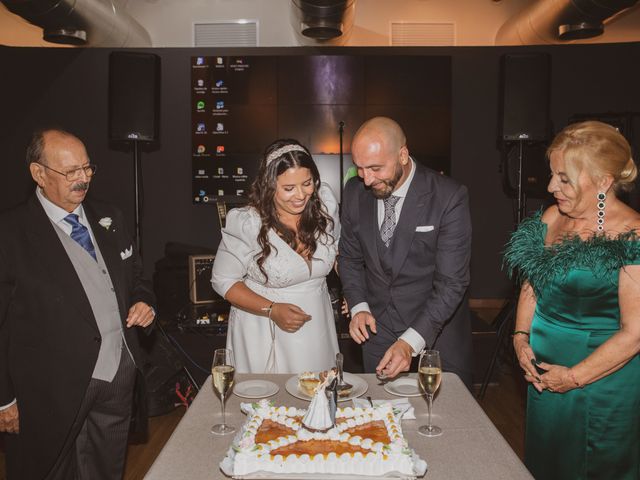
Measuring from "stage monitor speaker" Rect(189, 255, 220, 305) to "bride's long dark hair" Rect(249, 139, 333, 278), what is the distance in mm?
2427

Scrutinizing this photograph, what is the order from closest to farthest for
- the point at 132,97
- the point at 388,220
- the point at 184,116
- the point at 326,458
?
the point at 326,458, the point at 388,220, the point at 132,97, the point at 184,116

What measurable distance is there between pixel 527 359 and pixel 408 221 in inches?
28.6

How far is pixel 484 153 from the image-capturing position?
689cm

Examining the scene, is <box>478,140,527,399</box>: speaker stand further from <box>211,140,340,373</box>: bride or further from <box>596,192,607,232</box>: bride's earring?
<box>596,192,607,232</box>: bride's earring

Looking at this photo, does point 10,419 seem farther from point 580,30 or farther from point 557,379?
point 580,30

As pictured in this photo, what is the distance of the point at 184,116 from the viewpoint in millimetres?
6852

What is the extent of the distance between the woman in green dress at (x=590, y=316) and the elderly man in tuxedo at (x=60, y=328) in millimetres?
1660

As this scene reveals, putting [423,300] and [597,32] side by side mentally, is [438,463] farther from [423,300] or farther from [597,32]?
[597,32]

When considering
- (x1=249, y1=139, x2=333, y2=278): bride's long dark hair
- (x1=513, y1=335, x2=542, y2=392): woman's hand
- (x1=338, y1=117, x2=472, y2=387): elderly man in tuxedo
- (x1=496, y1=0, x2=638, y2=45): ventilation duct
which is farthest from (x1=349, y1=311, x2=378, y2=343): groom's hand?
(x1=496, y1=0, x2=638, y2=45): ventilation duct

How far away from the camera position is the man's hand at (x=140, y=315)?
2314mm

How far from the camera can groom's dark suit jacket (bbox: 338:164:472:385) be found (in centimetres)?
229

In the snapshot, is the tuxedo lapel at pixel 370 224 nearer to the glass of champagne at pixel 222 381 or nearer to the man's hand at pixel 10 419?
the glass of champagne at pixel 222 381

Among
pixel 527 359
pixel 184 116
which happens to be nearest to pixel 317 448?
pixel 527 359

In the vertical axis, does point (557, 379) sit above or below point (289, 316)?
below
